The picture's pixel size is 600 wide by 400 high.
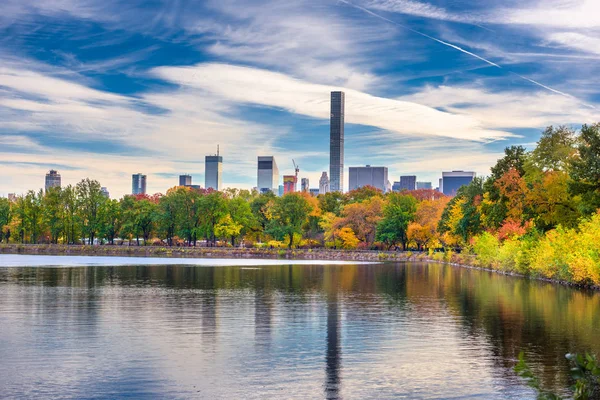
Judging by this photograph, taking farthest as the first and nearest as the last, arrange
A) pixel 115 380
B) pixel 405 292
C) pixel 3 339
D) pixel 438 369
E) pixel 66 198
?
pixel 66 198, pixel 405 292, pixel 3 339, pixel 438 369, pixel 115 380

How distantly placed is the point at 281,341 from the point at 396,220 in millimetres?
93775

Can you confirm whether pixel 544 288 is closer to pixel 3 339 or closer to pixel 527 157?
pixel 527 157

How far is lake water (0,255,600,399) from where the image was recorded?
17047 millimetres

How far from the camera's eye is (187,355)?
68.1 feet

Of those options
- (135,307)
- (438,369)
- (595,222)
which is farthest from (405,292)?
(438,369)

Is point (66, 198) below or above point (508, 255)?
above

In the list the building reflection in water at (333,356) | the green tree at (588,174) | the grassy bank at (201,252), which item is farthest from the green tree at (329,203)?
the building reflection in water at (333,356)

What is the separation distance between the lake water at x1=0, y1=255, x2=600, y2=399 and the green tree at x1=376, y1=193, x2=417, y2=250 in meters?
71.8

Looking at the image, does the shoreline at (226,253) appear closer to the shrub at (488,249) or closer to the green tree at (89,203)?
the green tree at (89,203)

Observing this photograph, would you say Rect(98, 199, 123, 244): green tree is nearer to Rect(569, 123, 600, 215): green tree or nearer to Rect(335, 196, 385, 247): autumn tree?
Rect(335, 196, 385, 247): autumn tree

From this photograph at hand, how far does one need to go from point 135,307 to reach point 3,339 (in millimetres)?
10386

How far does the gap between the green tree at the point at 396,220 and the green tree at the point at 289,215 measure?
16175 millimetres

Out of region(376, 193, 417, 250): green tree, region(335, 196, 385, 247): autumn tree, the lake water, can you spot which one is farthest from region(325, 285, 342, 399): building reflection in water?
region(335, 196, 385, 247): autumn tree

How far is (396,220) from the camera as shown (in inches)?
4557
